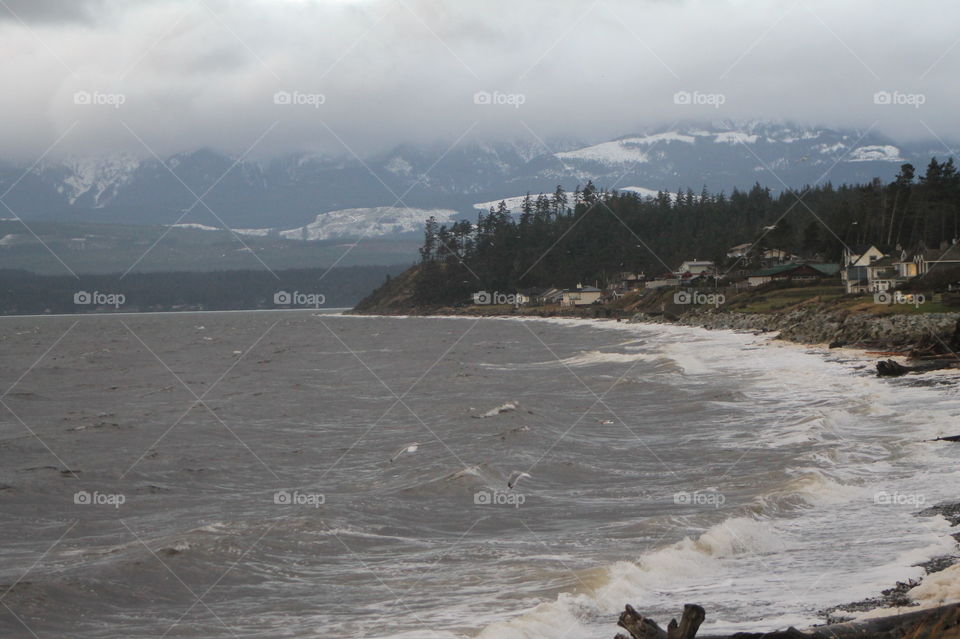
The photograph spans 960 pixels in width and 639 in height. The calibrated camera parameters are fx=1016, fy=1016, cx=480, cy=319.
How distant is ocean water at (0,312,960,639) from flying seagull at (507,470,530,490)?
0.77 ft

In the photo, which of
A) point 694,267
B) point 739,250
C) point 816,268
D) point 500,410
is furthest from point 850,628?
point 694,267

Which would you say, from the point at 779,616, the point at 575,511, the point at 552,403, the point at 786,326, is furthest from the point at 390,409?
the point at 786,326

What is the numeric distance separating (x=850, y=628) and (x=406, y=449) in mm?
19608

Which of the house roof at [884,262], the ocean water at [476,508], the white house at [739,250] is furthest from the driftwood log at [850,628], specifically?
the white house at [739,250]

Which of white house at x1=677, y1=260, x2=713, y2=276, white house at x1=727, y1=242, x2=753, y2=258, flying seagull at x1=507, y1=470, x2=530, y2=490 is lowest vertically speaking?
flying seagull at x1=507, y1=470, x2=530, y2=490

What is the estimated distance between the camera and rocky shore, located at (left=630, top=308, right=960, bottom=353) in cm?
4909

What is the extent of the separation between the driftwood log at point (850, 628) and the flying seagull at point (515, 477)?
1268 centimetres

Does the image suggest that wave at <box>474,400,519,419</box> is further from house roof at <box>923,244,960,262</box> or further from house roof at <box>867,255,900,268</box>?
house roof at <box>867,255,900,268</box>

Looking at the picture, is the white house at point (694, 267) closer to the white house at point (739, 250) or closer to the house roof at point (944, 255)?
the white house at point (739, 250)

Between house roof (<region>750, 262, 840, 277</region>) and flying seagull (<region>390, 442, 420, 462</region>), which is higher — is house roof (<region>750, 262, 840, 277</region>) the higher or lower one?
the higher one

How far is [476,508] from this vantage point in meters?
20.8

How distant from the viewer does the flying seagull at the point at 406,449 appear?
2808 centimetres

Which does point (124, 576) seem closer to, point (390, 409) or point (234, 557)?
point (234, 557)

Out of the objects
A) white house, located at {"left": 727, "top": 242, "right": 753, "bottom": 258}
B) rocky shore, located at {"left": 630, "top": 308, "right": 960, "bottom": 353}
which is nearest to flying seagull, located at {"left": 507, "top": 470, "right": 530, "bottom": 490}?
rocky shore, located at {"left": 630, "top": 308, "right": 960, "bottom": 353}
